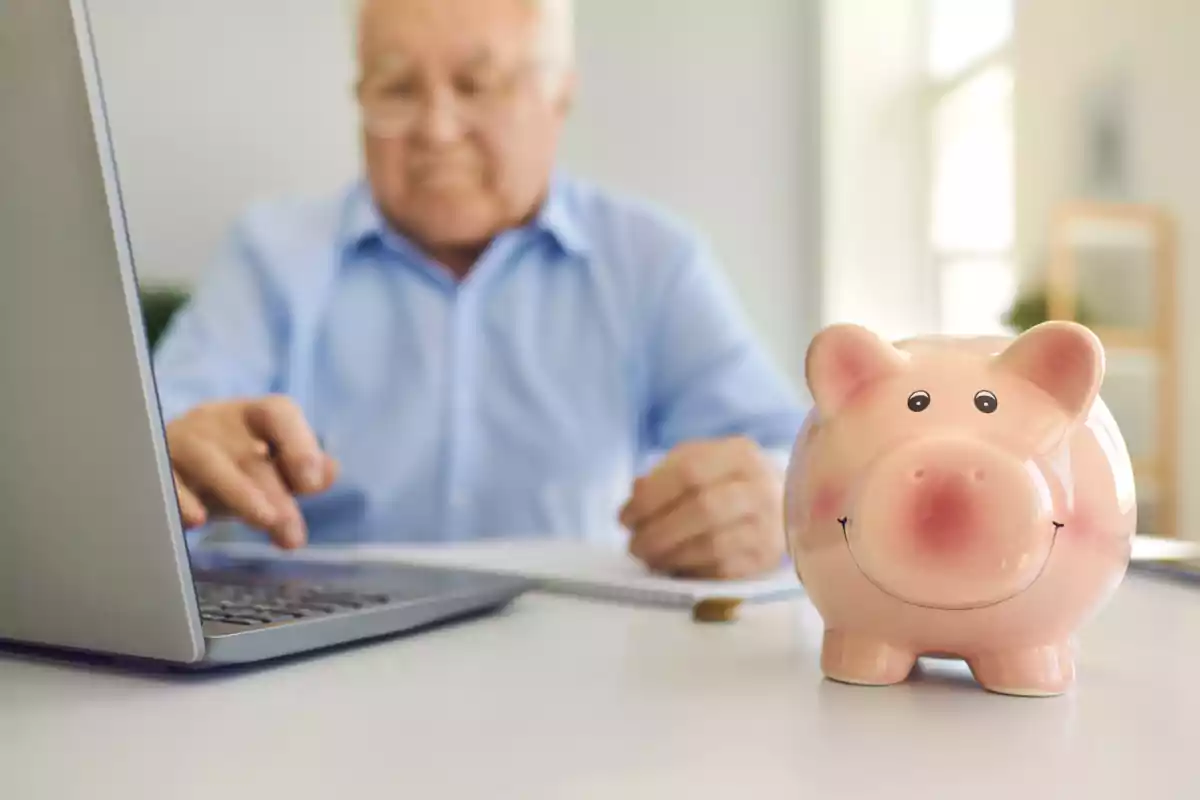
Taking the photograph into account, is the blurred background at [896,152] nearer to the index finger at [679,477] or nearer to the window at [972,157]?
the window at [972,157]

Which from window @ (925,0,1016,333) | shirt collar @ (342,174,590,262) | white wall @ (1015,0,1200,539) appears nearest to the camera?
shirt collar @ (342,174,590,262)

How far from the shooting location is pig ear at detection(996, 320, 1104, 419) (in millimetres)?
→ 346

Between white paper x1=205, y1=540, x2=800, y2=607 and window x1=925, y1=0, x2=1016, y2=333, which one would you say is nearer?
white paper x1=205, y1=540, x2=800, y2=607

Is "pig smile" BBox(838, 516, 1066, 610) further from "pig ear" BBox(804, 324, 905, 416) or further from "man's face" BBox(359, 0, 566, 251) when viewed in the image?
"man's face" BBox(359, 0, 566, 251)

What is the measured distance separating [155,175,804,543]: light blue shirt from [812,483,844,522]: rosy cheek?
0.71 meters

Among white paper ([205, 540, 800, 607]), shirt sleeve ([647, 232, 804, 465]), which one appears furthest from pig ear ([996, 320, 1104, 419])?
shirt sleeve ([647, 232, 804, 465])

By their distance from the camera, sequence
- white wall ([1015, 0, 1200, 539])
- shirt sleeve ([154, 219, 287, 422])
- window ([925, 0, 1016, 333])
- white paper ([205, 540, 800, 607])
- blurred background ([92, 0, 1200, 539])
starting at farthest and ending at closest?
window ([925, 0, 1016, 333]) < white wall ([1015, 0, 1200, 539]) < blurred background ([92, 0, 1200, 539]) < shirt sleeve ([154, 219, 287, 422]) < white paper ([205, 540, 800, 607])

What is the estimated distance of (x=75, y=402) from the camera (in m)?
0.33

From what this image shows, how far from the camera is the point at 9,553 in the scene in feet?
1.23

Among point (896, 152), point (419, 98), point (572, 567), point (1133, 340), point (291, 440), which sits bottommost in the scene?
point (1133, 340)

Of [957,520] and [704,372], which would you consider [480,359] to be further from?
[957,520]

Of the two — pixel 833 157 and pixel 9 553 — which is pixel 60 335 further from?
pixel 833 157

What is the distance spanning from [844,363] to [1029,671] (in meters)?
0.12

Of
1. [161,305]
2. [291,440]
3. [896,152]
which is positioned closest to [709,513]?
[291,440]
